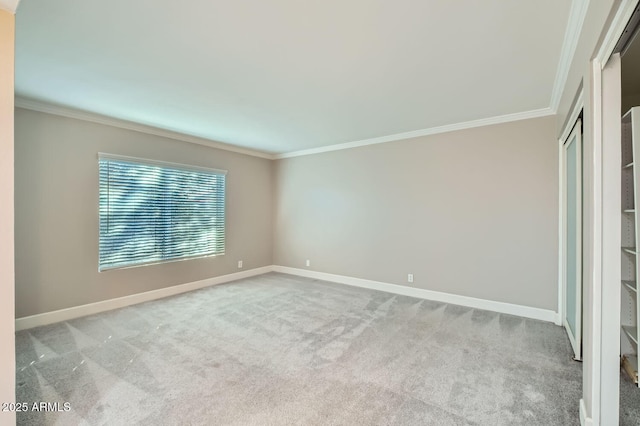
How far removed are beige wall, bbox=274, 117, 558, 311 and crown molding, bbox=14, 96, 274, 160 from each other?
1.77 metres

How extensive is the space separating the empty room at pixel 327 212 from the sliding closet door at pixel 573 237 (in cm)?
4

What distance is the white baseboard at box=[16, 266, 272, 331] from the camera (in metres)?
3.24

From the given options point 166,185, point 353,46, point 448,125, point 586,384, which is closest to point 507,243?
point 448,125

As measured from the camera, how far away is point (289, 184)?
236 inches

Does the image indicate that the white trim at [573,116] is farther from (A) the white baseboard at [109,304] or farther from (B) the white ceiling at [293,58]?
(A) the white baseboard at [109,304]

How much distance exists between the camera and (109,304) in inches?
150

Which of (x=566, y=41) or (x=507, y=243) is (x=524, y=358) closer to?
(x=507, y=243)

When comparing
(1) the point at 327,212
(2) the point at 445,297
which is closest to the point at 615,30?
(2) the point at 445,297

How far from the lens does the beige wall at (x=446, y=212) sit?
3508 millimetres

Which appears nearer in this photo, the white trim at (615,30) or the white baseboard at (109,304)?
the white trim at (615,30)

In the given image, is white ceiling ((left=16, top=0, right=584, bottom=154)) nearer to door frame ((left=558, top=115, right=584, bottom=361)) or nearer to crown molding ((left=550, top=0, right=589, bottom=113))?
crown molding ((left=550, top=0, right=589, bottom=113))

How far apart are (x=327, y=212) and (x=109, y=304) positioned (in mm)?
3692
